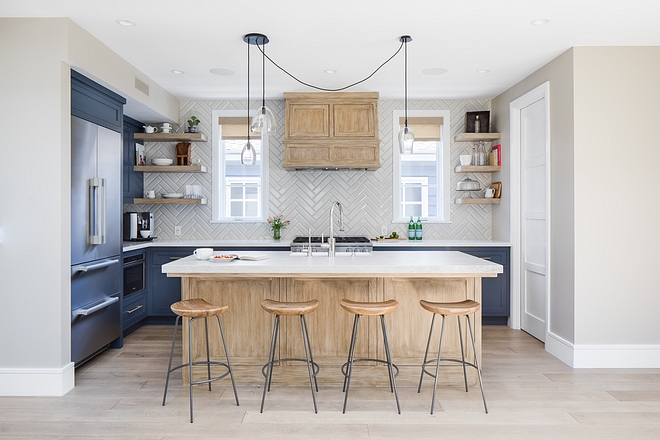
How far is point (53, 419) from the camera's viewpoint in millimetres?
2641

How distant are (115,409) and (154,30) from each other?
107 inches

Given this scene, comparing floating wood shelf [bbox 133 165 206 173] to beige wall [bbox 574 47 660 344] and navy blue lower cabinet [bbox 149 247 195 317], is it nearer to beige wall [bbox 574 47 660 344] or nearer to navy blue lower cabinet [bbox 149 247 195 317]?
navy blue lower cabinet [bbox 149 247 195 317]

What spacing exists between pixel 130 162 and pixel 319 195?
7.34 ft

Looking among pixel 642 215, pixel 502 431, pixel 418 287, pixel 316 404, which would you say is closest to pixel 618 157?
pixel 642 215

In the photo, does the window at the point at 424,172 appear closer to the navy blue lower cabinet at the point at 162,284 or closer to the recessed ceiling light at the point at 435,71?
the recessed ceiling light at the point at 435,71

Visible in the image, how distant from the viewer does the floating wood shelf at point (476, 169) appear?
515cm

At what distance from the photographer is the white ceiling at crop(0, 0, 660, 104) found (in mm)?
2945

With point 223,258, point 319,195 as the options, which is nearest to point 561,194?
point 319,195

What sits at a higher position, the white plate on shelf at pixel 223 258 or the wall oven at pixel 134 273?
the white plate on shelf at pixel 223 258

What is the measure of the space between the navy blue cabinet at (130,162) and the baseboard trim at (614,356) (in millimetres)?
4728

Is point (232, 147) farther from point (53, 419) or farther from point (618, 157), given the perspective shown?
point (618, 157)

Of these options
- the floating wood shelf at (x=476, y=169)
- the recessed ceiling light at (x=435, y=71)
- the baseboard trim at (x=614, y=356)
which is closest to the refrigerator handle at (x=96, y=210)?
the recessed ceiling light at (x=435, y=71)

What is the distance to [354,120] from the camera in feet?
16.4

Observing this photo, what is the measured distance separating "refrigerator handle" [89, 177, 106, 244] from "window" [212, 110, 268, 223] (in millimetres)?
1930
